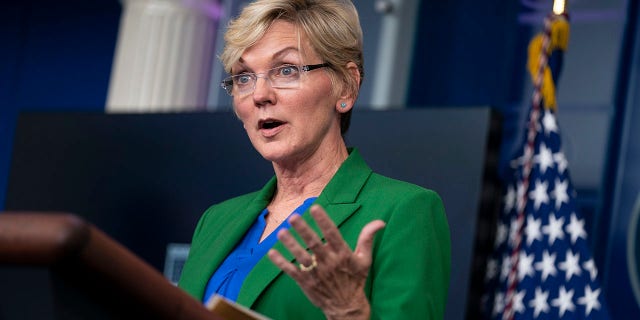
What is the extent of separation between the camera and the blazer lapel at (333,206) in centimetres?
177

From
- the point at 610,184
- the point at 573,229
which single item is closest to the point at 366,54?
the point at 610,184

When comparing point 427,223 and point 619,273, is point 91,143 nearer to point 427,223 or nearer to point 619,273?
point 619,273

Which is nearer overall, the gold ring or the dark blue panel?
the gold ring

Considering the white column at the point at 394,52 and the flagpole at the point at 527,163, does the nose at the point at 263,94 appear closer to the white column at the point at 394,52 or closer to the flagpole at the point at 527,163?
the flagpole at the point at 527,163

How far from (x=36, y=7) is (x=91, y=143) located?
2.16 meters

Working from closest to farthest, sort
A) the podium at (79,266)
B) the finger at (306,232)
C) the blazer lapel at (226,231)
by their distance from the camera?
1. the podium at (79,266)
2. the finger at (306,232)
3. the blazer lapel at (226,231)

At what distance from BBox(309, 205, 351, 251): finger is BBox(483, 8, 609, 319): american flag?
2.32 meters

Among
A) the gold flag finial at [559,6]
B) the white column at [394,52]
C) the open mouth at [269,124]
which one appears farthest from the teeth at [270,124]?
the white column at [394,52]

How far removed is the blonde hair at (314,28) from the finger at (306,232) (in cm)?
82

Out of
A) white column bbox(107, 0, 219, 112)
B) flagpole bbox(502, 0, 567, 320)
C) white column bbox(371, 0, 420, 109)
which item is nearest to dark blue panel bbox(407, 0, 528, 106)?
white column bbox(371, 0, 420, 109)

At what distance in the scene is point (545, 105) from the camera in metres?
3.88

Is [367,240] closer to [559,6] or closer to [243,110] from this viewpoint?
[243,110]

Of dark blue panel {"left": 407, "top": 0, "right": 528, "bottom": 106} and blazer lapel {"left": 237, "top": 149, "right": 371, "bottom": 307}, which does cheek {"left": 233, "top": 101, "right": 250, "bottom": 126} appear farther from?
dark blue panel {"left": 407, "top": 0, "right": 528, "bottom": 106}

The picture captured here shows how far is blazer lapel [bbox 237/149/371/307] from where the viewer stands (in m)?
1.77
